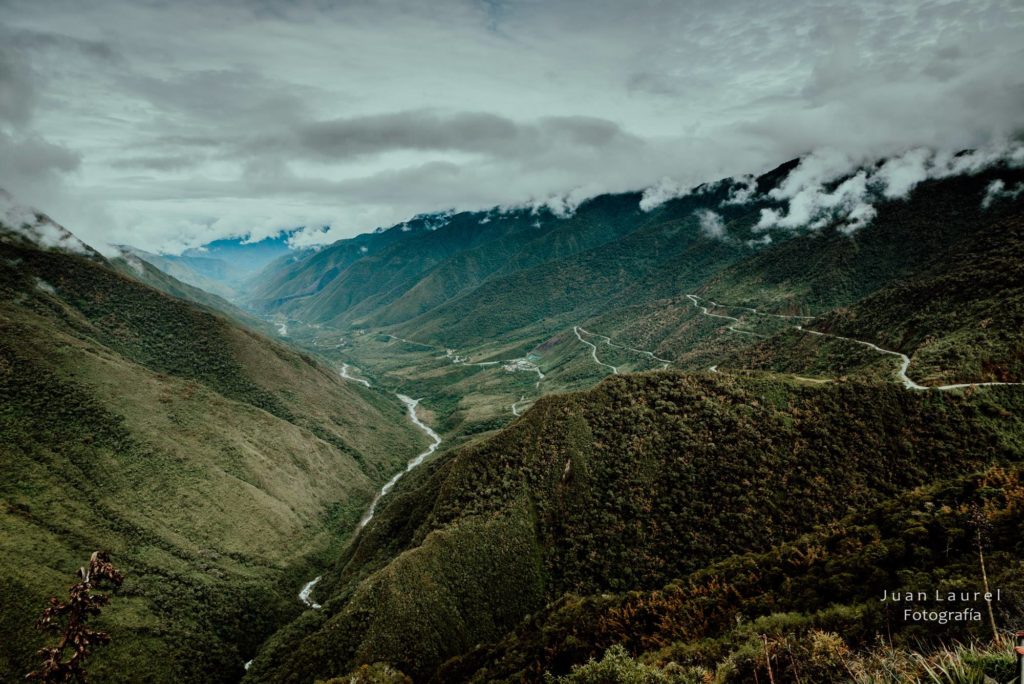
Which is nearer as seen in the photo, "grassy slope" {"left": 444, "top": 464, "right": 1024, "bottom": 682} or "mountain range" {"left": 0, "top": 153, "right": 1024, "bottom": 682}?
"grassy slope" {"left": 444, "top": 464, "right": 1024, "bottom": 682}

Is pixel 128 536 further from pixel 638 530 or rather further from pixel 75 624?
pixel 75 624

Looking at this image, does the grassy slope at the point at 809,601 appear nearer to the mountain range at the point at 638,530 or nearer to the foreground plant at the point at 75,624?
the mountain range at the point at 638,530

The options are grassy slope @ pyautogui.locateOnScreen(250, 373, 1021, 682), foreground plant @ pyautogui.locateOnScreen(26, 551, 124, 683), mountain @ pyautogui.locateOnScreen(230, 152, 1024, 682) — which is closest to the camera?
foreground plant @ pyautogui.locateOnScreen(26, 551, 124, 683)

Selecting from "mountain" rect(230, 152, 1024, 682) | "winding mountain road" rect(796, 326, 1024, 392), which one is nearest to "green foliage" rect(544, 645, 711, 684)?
"mountain" rect(230, 152, 1024, 682)

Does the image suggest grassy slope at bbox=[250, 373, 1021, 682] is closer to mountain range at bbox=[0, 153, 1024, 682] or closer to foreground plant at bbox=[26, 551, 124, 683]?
mountain range at bbox=[0, 153, 1024, 682]

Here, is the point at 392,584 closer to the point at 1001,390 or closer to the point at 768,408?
the point at 768,408

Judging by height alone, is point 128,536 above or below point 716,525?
below

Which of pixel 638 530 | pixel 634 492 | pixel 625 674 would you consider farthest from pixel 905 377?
pixel 625 674

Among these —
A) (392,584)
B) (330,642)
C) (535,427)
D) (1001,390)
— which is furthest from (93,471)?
(1001,390)
